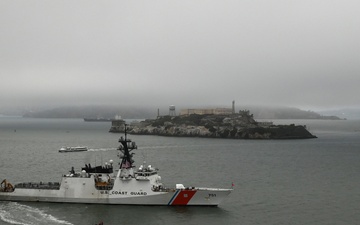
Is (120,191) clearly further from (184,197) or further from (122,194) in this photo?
(184,197)

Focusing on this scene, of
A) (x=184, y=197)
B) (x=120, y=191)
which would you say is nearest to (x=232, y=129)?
(x=184, y=197)

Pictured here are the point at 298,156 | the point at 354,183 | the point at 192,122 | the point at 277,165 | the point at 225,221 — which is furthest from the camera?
the point at 192,122

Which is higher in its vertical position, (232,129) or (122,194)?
(232,129)

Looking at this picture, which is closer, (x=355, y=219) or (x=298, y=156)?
(x=355, y=219)

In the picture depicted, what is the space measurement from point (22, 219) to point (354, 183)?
46.0 meters

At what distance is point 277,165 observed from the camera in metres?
79.6

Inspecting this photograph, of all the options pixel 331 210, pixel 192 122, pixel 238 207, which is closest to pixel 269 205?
pixel 238 207

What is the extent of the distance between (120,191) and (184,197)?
683 centimetres

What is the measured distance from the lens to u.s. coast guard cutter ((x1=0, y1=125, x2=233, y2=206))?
1617 inches

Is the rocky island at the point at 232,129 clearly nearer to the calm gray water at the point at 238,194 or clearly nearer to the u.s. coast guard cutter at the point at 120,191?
the calm gray water at the point at 238,194

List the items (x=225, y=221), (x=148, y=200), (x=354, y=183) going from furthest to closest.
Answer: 1. (x=354, y=183)
2. (x=148, y=200)
3. (x=225, y=221)

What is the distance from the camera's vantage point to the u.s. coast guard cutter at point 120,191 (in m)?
41.1

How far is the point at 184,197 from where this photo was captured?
134 ft

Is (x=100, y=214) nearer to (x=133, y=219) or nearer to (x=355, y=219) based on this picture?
(x=133, y=219)
